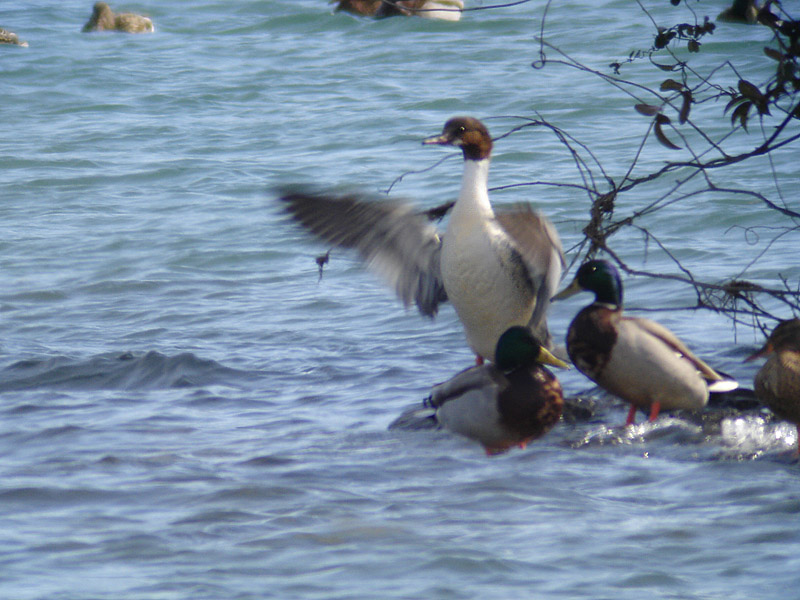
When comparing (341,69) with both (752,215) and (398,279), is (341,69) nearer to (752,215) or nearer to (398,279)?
(752,215)

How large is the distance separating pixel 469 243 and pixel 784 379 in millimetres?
1532

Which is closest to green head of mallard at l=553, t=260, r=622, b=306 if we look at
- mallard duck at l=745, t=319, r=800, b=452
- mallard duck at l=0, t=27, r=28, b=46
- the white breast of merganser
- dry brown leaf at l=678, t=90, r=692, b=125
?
the white breast of merganser

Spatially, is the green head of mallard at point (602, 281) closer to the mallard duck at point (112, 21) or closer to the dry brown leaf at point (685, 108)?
the dry brown leaf at point (685, 108)

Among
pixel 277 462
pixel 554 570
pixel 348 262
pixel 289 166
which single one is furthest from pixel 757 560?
pixel 289 166

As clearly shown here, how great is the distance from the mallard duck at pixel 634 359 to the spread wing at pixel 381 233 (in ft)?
2.97

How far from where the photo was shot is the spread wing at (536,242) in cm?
546

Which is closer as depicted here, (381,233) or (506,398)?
(506,398)

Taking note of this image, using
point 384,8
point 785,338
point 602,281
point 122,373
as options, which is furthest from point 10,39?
point 785,338

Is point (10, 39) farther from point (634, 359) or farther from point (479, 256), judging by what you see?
point (634, 359)

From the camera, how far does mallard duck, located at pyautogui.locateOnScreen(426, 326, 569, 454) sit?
199 inches

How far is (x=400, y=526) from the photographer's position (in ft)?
14.0

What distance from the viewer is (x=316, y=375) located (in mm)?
6582

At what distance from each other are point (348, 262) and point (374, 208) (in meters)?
3.83

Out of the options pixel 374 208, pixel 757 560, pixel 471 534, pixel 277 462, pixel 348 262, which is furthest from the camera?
pixel 348 262
